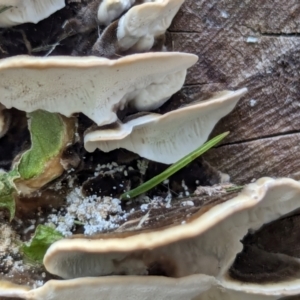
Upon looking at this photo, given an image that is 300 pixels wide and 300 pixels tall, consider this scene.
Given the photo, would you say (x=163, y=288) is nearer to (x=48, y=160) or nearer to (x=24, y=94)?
(x=48, y=160)

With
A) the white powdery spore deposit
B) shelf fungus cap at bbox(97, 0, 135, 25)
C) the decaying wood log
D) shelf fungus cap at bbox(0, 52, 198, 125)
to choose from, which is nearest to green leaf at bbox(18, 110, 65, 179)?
shelf fungus cap at bbox(0, 52, 198, 125)

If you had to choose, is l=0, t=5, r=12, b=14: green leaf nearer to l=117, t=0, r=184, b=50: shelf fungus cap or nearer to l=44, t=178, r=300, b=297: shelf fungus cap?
l=117, t=0, r=184, b=50: shelf fungus cap

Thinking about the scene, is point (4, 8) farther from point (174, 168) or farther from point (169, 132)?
point (174, 168)

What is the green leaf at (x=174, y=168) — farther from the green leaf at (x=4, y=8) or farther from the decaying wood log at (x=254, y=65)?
the green leaf at (x=4, y=8)

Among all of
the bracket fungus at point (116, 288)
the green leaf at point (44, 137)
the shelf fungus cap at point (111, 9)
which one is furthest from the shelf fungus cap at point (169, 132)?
the bracket fungus at point (116, 288)

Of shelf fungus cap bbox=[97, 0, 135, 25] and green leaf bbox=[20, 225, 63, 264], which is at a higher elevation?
shelf fungus cap bbox=[97, 0, 135, 25]

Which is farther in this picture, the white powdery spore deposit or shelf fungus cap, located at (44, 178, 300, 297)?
the white powdery spore deposit

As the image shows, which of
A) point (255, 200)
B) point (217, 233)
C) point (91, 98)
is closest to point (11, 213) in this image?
point (91, 98)

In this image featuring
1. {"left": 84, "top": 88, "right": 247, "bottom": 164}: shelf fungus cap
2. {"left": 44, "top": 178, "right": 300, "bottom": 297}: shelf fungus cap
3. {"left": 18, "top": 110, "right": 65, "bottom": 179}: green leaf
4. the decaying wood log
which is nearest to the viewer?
{"left": 44, "top": 178, "right": 300, "bottom": 297}: shelf fungus cap
